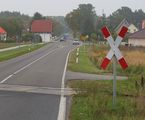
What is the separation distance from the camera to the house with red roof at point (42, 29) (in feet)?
493

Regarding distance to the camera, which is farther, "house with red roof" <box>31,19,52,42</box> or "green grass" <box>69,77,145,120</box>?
"house with red roof" <box>31,19,52,42</box>

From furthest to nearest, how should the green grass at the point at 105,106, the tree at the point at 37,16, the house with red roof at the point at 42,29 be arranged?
the tree at the point at 37,16
the house with red roof at the point at 42,29
the green grass at the point at 105,106

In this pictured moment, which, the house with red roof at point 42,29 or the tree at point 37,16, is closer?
the house with red roof at point 42,29

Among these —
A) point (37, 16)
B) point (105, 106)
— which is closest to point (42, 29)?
point (37, 16)

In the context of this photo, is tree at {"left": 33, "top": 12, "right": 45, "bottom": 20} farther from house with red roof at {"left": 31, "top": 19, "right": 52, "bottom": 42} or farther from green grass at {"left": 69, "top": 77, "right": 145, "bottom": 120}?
green grass at {"left": 69, "top": 77, "right": 145, "bottom": 120}

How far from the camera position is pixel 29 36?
126 meters

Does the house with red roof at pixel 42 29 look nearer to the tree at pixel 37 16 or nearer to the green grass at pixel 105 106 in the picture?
the tree at pixel 37 16

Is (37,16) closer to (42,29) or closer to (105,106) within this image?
(42,29)

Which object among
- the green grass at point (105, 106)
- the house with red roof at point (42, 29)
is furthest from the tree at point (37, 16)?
the green grass at point (105, 106)

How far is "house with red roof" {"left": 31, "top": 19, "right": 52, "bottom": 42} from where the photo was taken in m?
150

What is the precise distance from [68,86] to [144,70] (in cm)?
1047

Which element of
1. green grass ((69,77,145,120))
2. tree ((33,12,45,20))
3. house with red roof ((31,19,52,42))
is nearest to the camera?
green grass ((69,77,145,120))

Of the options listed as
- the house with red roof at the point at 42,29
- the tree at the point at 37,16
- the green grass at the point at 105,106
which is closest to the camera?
the green grass at the point at 105,106

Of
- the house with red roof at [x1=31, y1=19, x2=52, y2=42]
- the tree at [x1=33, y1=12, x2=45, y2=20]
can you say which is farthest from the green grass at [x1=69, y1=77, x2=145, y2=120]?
the tree at [x1=33, y1=12, x2=45, y2=20]
